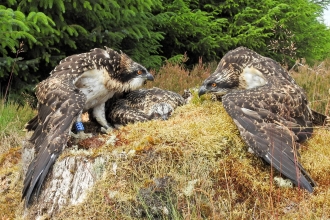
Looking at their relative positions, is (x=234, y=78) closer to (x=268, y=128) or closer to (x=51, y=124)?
(x=268, y=128)

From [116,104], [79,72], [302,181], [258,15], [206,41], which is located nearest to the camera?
[302,181]

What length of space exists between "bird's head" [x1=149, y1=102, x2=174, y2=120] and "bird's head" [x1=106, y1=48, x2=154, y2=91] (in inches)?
18.9

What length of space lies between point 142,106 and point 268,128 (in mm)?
1812

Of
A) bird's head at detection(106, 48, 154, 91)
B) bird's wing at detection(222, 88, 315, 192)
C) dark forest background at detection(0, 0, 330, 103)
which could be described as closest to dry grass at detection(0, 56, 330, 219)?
bird's wing at detection(222, 88, 315, 192)

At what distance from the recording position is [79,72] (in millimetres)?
5387

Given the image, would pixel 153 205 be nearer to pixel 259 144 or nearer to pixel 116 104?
pixel 259 144

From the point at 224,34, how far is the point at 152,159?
8792 millimetres

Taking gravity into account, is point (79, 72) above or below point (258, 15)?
above

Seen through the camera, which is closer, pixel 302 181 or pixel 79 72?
pixel 302 181

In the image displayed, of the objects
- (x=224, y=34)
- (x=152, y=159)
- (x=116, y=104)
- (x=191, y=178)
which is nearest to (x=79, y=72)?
(x=116, y=104)

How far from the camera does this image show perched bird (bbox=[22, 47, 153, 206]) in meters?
4.41

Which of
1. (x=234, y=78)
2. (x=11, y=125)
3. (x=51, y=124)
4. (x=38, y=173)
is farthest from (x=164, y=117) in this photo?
(x=11, y=125)

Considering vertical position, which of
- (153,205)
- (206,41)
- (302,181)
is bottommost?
(206,41)

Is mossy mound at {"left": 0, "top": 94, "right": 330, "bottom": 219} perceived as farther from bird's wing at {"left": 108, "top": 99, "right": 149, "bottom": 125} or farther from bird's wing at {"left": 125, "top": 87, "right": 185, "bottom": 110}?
bird's wing at {"left": 125, "top": 87, "right": 185, "bottom": 110}
